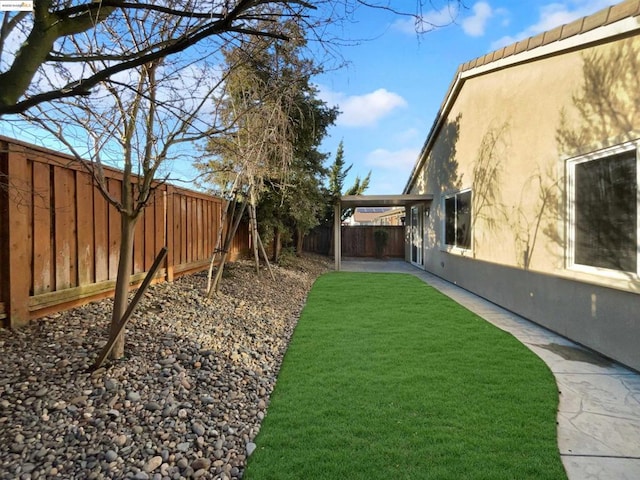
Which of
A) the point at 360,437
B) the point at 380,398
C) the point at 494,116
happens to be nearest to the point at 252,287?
the point at 380,398

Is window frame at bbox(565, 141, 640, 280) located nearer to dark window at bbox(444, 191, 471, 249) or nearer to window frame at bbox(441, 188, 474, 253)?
window frame at bbox(441, 188, 474, 253)

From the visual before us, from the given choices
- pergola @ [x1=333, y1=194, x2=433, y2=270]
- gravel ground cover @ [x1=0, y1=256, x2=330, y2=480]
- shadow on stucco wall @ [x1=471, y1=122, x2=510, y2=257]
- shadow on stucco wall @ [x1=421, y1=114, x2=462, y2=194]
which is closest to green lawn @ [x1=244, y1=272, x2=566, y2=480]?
gravel ground cover @ [x1=0, y1=256, x2=330, y2=480]

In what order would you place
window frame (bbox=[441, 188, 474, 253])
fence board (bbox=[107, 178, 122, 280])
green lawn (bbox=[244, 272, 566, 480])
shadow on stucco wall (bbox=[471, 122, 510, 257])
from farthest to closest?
1. window frame (bbox=[441, 188, 474, 253])
2. shadow on stucco wall (bbox=[471, 122, 510, 257])
3. fence board (bbox=[107, 178, 122, 280])
4. green lawn (bbox=[244, 272, 566, 480])

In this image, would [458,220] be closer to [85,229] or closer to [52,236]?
[85,229]

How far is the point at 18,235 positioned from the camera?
10.7ft

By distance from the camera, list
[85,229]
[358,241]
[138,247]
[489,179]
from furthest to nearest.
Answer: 1. [358,241]
2. [489,179]
3. [138,247]
4. [85,229]

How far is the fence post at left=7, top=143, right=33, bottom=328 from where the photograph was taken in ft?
10.5

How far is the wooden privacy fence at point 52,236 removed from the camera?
126 inches

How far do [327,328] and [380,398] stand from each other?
2296 millimetres

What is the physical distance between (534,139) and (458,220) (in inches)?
162

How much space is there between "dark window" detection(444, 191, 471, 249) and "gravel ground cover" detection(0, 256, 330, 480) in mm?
6521

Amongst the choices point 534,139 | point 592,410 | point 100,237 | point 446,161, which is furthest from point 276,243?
point 592,410

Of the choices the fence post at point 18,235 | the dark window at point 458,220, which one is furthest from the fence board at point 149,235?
the dark window at point 458,220

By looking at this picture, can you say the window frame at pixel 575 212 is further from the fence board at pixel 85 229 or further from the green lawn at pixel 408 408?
the fence board at pixel 85 229
